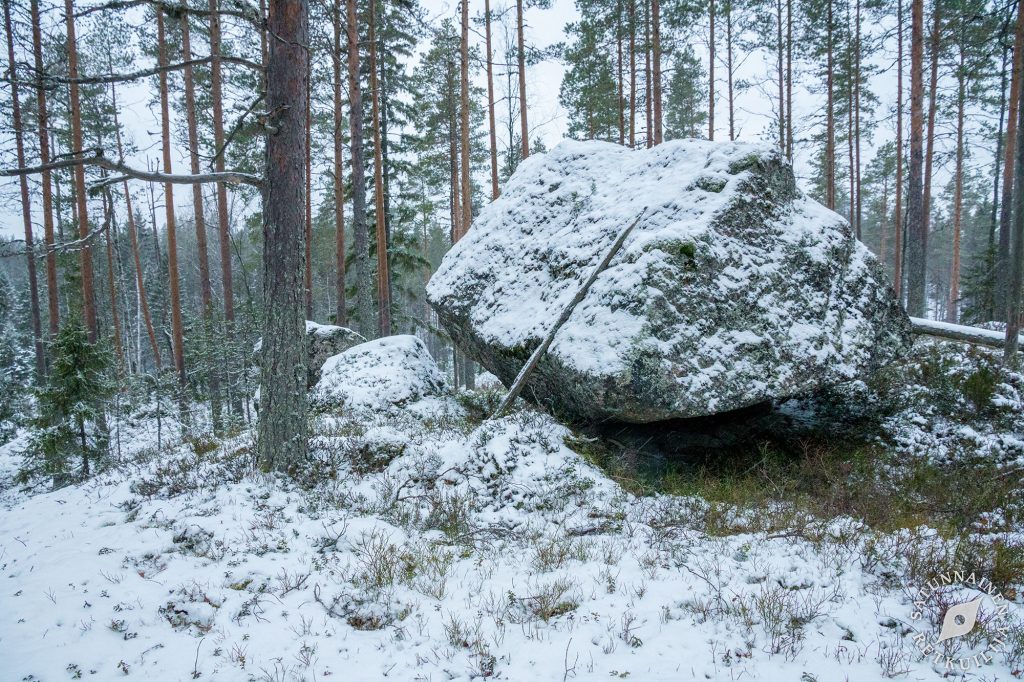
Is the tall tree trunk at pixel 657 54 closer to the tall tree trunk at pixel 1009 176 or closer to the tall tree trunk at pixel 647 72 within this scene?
the tall tree trunk at pixel 647 72

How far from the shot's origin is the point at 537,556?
3.97 m

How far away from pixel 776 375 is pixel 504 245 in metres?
4.76

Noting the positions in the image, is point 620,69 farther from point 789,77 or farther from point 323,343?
point 323,343

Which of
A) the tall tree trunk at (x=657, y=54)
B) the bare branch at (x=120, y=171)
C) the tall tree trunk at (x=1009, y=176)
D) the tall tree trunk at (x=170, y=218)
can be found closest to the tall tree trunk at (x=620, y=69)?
the tall tree trunk at (x=657, y=54)

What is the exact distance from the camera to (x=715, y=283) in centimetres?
593

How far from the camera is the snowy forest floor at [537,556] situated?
2.84 meters

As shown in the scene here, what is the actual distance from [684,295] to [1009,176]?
64.8 ft

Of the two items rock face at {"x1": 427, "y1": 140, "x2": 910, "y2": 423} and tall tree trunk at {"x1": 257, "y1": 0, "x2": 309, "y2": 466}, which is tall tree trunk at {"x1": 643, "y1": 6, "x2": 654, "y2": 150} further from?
tall tree trunk at {"x1": 257, "y1": 0, "x2": 309, "y2": 466}

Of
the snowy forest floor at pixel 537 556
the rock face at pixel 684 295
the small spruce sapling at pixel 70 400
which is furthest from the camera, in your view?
the small spruce sapling at pixel 70 400

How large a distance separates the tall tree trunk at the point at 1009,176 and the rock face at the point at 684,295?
7.71m

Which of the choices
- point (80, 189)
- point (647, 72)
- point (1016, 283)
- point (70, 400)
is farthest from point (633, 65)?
point (70, 400)

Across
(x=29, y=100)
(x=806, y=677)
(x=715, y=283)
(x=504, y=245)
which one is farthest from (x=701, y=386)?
(x=29, y=100)

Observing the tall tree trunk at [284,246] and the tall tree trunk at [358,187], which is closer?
the tall tree trunk at [284,246]

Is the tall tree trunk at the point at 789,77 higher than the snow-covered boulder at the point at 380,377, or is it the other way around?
the tall tree trunk at the point at 789,77
